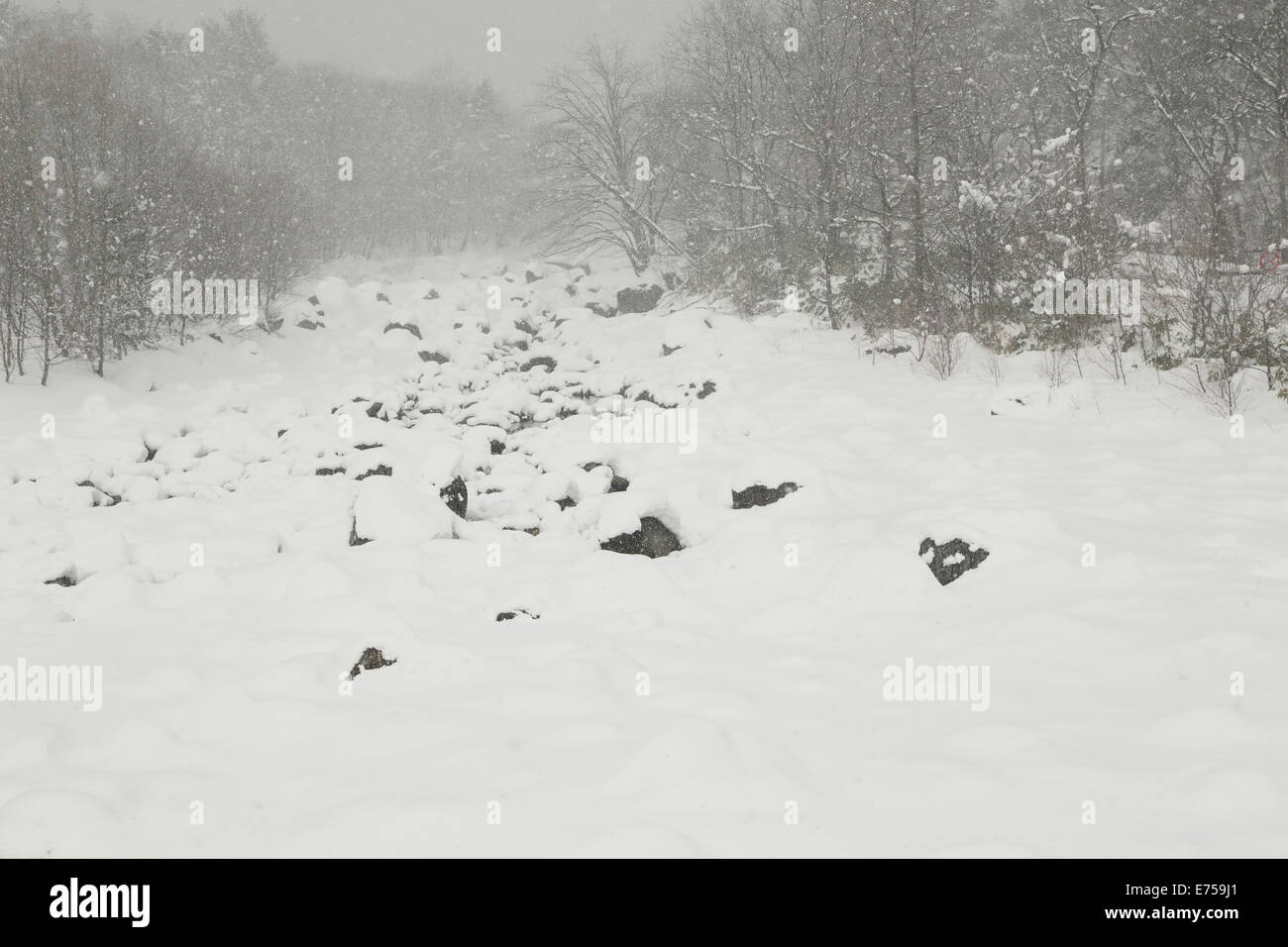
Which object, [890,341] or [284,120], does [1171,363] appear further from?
[284,120]

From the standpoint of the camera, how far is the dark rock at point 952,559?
216 inches

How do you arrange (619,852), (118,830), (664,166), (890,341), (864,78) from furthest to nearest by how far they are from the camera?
(664,166) → (864,78) → (890,341) → (118,830) → (619,852)

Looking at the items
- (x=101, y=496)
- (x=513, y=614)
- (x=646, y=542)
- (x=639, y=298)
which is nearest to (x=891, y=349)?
(x=646, y=542)

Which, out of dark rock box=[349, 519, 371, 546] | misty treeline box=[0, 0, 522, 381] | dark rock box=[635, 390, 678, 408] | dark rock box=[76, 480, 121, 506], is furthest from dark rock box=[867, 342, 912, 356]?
misty treeline box=[0, 0, 522, 381]

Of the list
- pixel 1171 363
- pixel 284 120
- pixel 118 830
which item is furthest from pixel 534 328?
pixel 284 120

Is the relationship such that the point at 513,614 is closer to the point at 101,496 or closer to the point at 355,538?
the point at 355,538

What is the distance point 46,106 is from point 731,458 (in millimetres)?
15210

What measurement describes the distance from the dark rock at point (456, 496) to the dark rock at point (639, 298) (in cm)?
1573

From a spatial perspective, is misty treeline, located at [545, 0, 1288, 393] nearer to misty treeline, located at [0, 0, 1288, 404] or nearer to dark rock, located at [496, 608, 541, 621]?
misty treeline, located at [0, 0, 1288, 404]

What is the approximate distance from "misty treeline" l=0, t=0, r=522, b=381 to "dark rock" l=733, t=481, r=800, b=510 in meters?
12.9

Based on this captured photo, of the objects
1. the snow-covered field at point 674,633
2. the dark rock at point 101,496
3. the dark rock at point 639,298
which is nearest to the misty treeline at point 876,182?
the dark rock at point 639,298

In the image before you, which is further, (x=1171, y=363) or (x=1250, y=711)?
(x=1171, y=363)

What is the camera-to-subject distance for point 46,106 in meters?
14.5

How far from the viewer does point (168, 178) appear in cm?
1705
